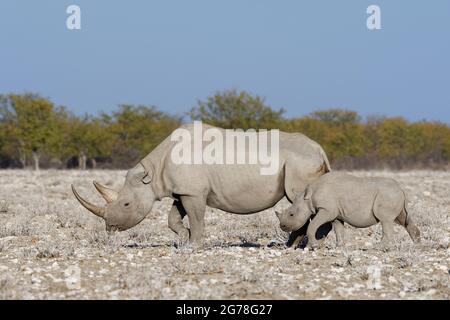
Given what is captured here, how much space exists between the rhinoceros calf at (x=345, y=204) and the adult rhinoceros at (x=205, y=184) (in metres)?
0.30

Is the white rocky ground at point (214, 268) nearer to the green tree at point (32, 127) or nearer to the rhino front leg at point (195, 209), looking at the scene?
the rhino front leg at point (195, 209)

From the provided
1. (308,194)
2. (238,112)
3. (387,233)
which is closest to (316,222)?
(308,194)

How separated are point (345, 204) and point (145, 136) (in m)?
61.6

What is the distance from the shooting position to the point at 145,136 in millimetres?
71312

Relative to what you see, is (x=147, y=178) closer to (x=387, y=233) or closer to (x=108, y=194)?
(x=108, y=194)

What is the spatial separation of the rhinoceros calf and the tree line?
165 feet

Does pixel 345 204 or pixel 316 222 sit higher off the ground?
pixel 345 204

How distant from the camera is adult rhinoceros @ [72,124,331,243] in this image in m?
10.6

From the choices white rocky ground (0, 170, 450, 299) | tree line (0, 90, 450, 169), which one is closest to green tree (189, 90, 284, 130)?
tree line (0, 90, 450, 169)

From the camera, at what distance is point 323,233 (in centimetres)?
1088

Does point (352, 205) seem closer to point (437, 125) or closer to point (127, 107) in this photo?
point (127, 107)

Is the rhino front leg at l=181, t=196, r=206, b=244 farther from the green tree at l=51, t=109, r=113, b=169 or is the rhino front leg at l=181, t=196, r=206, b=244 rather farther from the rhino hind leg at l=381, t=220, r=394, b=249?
the green tree at l=51, t=109, r=113, b=169

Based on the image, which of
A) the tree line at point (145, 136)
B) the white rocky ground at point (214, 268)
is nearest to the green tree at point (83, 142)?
the tree line at point (145, 136)
